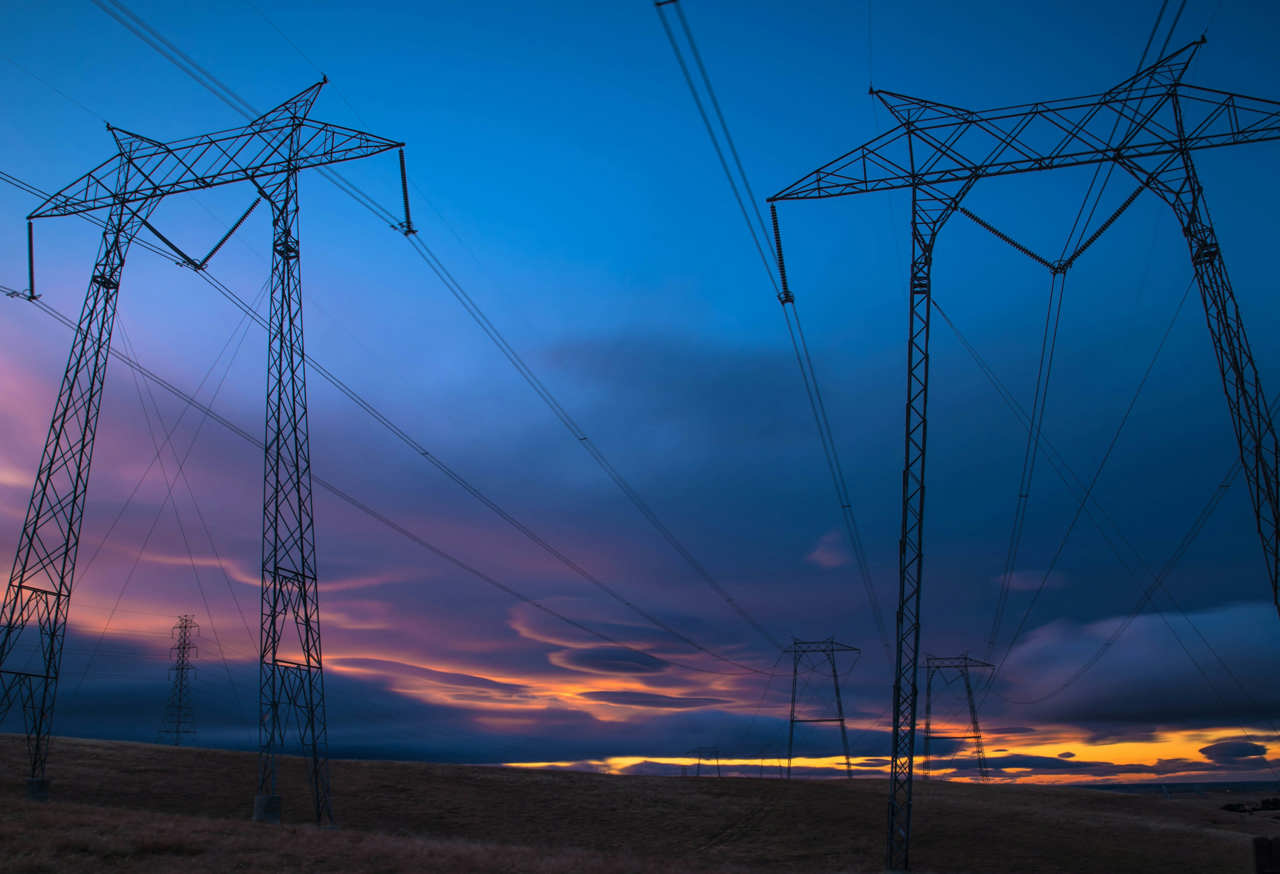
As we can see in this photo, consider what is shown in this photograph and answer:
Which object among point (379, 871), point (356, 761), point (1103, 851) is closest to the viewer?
point (379, 871)

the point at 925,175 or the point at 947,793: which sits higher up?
the point at 925,175

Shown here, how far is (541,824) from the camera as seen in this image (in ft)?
178

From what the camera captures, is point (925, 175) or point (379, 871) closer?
point (379, 871)

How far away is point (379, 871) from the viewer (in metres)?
28.0

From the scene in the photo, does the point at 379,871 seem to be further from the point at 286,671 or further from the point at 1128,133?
the point at 1128,133

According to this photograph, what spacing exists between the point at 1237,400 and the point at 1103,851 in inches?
1168

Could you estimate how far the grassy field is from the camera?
29.3m

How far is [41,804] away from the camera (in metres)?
35.6

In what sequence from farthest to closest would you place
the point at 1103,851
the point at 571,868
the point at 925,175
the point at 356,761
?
the point at 356,761 < the point at 1103,851 < the point at 925,175 < the point at 571,868

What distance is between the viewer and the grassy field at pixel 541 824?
2927cm

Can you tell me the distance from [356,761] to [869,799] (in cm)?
4438

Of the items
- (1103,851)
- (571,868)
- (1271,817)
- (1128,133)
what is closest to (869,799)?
(1103,851)

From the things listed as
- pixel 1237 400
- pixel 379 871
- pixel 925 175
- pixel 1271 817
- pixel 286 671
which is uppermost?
pixel 925 175

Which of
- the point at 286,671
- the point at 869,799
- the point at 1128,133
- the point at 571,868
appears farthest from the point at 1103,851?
the point at 286,671
